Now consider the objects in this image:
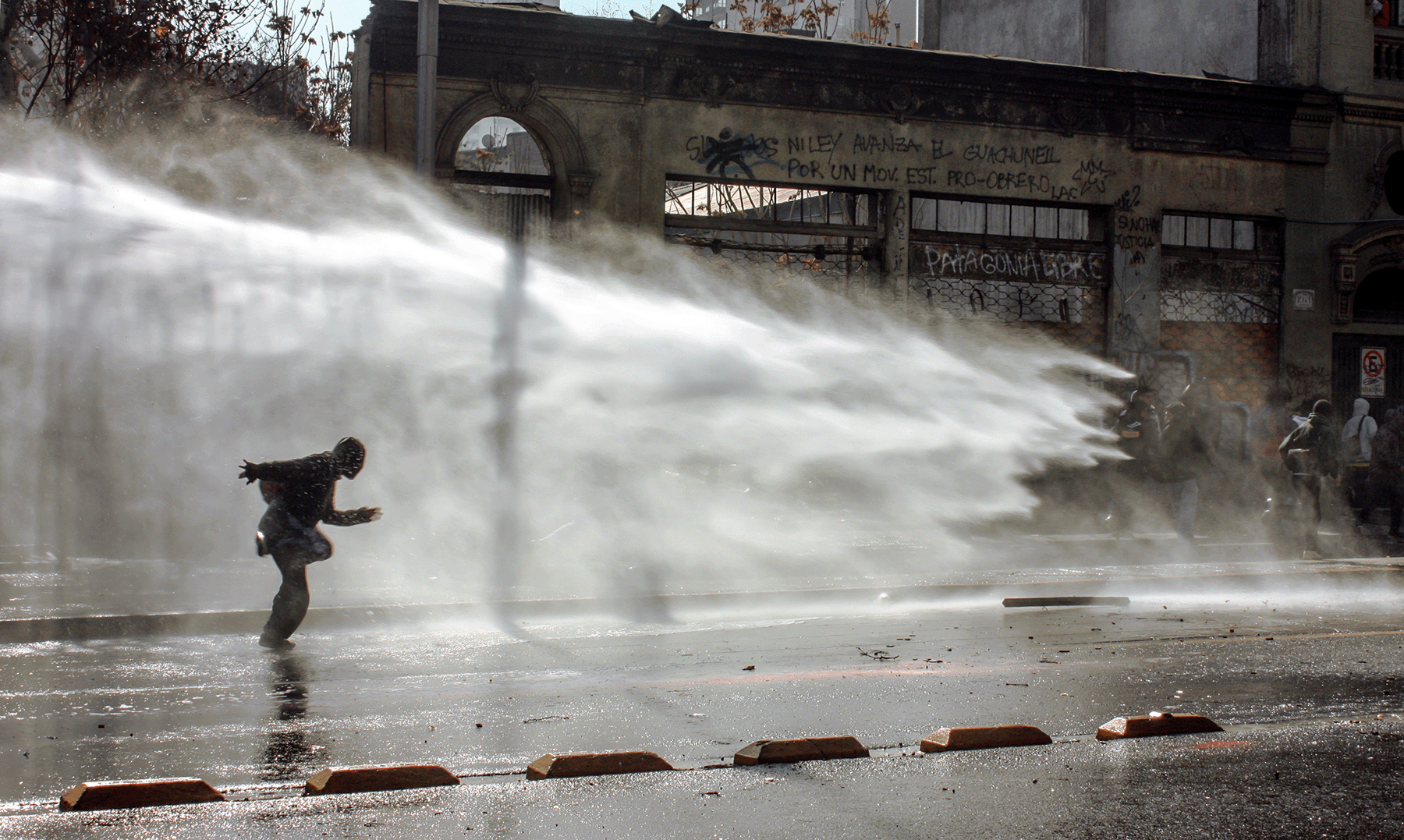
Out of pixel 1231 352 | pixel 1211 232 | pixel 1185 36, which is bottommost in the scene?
pixel 1231 352

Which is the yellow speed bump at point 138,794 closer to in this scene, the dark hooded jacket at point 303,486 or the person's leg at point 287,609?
the person's leg at point 287,609

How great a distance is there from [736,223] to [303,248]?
633 centimetres

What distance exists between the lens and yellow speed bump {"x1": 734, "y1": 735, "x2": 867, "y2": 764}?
4953 millimetres

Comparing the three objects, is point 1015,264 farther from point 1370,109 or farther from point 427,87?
point 427,87

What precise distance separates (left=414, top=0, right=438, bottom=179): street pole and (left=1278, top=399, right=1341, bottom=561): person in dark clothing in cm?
950

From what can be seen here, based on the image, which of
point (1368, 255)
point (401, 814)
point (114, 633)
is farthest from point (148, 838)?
point (1368, 255)

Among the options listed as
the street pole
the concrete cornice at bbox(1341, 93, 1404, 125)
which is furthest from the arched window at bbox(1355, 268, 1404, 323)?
the street pole

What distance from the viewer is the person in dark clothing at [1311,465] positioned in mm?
13422

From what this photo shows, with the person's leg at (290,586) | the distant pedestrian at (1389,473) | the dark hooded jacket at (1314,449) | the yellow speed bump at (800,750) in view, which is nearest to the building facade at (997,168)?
the distant pedestrian at (1389,473)

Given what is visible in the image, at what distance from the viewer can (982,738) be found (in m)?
5.29

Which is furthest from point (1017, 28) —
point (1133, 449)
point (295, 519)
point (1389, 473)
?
point (295, 519)

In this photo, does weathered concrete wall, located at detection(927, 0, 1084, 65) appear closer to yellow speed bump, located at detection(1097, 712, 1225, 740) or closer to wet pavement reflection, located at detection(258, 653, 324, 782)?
yellow speed bump, located at detection(1097, 712, 1225, 740)

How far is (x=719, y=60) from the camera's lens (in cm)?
1686

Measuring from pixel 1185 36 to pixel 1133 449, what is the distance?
10.9 meters
